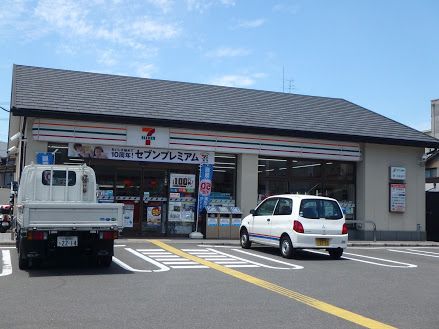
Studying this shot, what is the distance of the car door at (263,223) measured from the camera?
48.6 ft

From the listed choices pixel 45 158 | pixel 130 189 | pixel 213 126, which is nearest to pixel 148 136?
pixel 130 189

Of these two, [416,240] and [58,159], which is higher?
[58,159]

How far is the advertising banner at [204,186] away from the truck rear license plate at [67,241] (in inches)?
361

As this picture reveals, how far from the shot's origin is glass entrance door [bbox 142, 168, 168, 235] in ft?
63.6

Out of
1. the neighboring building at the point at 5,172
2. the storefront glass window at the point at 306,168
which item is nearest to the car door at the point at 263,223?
the storefront glass window at the point at 306,168

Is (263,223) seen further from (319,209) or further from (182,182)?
(182,182)

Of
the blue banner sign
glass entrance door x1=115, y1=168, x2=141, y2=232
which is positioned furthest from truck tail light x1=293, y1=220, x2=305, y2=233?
the blue banner sign

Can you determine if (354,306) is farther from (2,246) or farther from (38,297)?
(2,246)

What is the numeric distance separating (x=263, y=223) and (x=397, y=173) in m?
9.76

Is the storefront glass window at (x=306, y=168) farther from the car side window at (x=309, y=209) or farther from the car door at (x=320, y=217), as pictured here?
the car side window at (x=309, y=209)

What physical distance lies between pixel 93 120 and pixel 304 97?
11595 millimetres

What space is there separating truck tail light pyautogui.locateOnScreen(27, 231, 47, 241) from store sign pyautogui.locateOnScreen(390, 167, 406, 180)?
16168 mm

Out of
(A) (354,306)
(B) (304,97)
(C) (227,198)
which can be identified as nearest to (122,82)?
(C) (227,198)

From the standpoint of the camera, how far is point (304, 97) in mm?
25766
